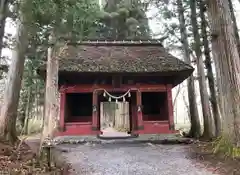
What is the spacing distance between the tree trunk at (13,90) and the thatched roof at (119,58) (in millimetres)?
2467

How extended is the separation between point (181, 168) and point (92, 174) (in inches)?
73.7

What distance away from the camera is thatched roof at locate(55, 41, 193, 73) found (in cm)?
1104

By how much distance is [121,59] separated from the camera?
1228 cm

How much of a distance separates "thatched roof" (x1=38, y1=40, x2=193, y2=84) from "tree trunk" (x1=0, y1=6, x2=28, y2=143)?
82.4 inches

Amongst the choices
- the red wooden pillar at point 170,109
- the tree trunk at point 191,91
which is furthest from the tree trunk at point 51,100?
the tree trunk at point 191,91

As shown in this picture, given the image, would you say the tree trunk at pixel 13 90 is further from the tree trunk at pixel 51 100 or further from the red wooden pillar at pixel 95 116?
the red wooden pillar at pixel 95 116

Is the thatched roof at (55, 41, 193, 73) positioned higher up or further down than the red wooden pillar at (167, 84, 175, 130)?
higher up

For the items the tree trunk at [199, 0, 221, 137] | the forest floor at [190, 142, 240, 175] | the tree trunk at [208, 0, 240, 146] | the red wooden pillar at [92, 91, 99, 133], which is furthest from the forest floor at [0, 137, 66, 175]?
the tree trunk at [199, 0, 221, 137]

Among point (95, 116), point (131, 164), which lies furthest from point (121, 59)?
point (131, 164)

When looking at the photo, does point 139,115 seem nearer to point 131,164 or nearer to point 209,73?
point 209,73

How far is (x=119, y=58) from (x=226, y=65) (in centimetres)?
695

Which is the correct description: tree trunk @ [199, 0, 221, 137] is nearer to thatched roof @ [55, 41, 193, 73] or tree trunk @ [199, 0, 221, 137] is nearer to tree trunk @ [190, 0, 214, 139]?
tree trunk @ [190, 0, 214, 139]

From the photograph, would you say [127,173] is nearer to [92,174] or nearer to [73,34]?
[92,174]

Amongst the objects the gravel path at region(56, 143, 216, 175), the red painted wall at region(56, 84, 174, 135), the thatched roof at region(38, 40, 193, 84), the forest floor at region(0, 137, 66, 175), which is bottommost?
the gravel path at region(56, 143, 216, 175)
